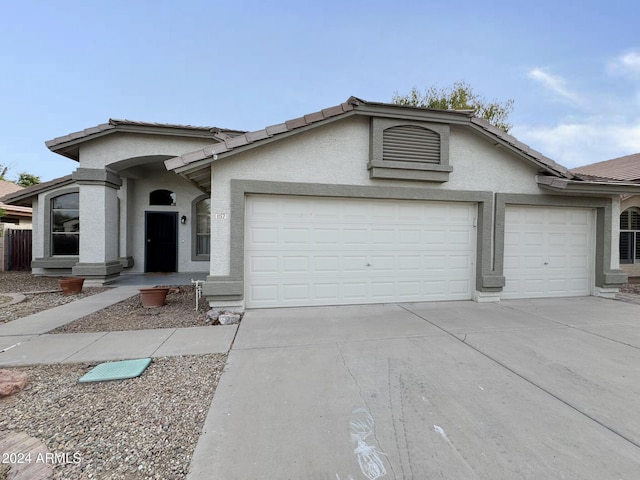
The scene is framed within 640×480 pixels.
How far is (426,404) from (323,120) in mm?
5144

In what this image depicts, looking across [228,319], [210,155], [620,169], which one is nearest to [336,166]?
[210,155]

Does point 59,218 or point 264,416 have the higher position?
point 59,218

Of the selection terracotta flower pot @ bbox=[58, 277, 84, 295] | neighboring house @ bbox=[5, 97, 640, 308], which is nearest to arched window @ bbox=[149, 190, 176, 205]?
neighboring house @ bbox=[5, 97, 640, 308]

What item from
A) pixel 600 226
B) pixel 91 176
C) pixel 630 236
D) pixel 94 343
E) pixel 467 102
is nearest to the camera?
pixel 94 343

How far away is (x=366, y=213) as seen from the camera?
259 inches

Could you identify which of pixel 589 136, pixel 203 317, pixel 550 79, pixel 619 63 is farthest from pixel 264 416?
pixel 589 136

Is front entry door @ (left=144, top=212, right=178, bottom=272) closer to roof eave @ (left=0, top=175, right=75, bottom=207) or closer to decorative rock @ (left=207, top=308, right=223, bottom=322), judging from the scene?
roof eave @ (left=0, top=175, right=75, bottom=207)

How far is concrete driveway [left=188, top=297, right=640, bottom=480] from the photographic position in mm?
2102

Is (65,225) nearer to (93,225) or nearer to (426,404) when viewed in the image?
(93,225)

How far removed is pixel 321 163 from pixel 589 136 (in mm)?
18089

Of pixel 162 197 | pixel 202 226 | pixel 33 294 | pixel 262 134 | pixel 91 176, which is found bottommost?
pixel 33 294

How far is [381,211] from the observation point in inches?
261

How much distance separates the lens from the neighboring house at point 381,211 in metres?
5.91

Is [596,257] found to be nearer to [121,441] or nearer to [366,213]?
[366,213]
